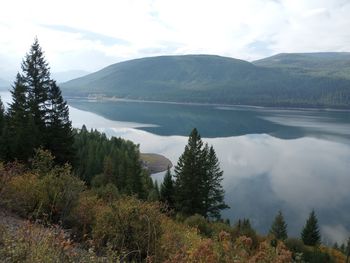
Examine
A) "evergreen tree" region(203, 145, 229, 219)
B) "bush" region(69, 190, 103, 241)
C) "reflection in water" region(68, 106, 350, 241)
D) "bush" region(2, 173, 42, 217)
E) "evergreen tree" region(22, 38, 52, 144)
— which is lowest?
"reflection in water" region(68, 106, 350, 241)

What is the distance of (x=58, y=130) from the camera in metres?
33.8

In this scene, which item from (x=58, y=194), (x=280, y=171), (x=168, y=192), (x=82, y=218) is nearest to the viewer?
(x=82, y=218)

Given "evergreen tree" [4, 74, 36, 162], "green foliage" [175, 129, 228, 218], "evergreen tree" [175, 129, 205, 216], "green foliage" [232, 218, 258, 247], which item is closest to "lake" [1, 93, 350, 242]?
"green foliage" [175, 129, 228, 218]

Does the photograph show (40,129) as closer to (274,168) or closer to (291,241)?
(291,241)

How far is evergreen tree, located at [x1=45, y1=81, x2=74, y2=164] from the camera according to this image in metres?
32.9

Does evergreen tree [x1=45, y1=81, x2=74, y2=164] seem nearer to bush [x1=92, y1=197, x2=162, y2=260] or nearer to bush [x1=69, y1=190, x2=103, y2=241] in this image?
bush [x1=69, y1=190, x2=103, y2=241]

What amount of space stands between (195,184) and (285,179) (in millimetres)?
36141

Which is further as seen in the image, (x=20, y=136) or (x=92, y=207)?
(x=20, y=136)

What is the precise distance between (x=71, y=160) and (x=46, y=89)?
729cm

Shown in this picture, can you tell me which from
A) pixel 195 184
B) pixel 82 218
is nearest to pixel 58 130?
pixel 195 184

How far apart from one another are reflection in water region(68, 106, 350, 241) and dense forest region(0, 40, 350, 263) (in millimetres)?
9481

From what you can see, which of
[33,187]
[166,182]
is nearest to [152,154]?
[166,182]

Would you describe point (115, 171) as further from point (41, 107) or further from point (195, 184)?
point (41, 107)

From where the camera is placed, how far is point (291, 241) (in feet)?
124
